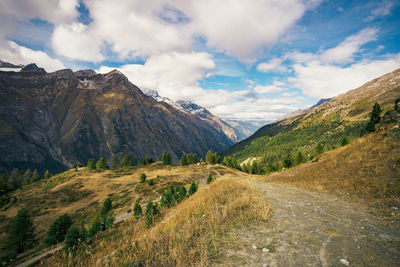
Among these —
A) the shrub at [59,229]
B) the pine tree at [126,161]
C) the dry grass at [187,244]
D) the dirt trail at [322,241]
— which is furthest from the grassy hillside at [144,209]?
the pine tree at [126,161]

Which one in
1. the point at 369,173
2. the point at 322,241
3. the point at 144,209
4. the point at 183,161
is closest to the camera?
the point at 322,241

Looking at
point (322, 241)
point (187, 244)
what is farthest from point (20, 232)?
point (322, 241)

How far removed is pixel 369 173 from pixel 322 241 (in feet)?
33.5

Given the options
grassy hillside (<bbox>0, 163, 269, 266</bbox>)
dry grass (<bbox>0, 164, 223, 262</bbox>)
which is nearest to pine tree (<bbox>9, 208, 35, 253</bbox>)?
grassy hillside (<bbox>0, 163, 269, 266</bbox>)

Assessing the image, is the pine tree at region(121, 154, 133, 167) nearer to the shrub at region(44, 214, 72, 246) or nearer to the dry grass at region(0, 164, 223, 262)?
the dry grass at region(0, 164, 223, 262)

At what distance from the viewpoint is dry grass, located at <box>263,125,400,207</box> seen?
9669 mm

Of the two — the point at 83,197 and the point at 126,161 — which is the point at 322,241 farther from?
the point at 126,161

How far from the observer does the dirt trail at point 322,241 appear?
464 centimetres

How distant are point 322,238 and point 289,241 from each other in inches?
45.0

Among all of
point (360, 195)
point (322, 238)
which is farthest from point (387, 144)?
point (322, 238)

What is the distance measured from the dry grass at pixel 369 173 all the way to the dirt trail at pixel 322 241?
2643 millimetres

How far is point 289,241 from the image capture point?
5.76 metres

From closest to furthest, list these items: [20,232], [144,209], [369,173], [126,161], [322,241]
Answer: [322,241] < [369,173] < [144,209] < [20,232] < [126,161]

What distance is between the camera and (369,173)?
11977 mm
